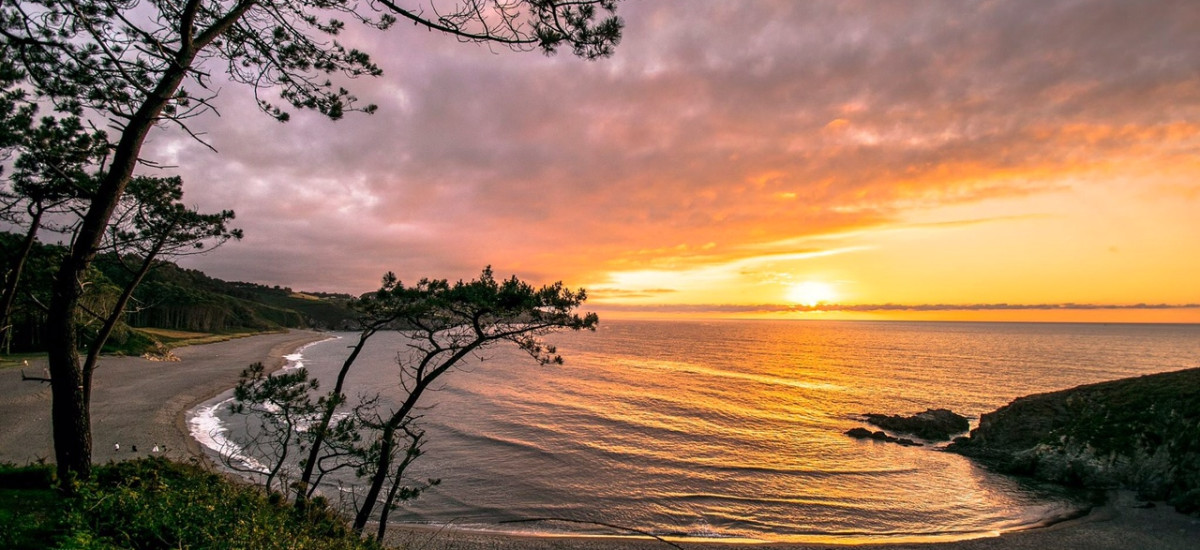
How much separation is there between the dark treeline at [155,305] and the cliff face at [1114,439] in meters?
31.8

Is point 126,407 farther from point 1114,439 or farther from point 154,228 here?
point 1114,439

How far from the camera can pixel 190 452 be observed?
2175 cm

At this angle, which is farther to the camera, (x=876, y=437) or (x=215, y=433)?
(x=876, y=437)

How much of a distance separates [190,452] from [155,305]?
1576 cm

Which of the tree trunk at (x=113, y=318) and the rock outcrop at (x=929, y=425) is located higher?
the tree trunk at (x=113, y=318)

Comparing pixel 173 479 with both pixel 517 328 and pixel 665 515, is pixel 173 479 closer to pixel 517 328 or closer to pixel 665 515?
pixel 517 328

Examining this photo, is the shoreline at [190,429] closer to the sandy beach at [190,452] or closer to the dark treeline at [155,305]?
the sandy beach at [190,452]

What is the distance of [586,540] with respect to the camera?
53.9ft

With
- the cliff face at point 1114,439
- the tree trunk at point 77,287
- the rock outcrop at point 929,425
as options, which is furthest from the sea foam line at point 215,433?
the rock outcrop at point 929,425

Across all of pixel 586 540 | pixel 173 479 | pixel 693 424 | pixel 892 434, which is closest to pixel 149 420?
pixel 173 479

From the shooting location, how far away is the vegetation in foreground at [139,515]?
5.81 meters

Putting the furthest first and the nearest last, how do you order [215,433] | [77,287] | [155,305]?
1. [215,433]
2. [155,305]
3. [77,287]

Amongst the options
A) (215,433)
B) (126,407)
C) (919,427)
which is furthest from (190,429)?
(919,427)

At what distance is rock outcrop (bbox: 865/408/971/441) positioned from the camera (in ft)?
106
